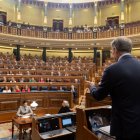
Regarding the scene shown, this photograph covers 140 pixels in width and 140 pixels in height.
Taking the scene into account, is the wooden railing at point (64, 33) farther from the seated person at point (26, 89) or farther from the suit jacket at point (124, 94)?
the suit jacket at point (124, 94)

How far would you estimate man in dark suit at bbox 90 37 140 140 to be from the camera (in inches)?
56.1

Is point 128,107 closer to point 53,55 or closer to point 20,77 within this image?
point 20,77

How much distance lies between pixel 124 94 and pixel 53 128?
2.49 meters

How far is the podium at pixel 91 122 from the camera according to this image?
203cm

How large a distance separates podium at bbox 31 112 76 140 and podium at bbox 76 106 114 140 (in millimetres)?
1288

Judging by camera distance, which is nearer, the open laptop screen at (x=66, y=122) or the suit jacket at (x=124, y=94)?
the suit jacket at (x=124, y=94)

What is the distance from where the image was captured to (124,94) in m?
1.47

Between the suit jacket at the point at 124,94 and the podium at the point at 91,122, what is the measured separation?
525 mm

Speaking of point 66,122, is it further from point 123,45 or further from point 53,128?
point 123,45

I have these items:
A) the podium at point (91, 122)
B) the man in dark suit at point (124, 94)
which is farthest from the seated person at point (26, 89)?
the man in dark suit at point (124, 94)

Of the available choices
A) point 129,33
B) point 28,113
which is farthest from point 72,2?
point 28,113

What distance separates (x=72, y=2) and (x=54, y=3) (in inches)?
69.8

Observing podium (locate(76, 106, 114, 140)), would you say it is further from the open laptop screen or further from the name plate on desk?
the open laptop screen

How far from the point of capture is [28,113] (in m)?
6.47
